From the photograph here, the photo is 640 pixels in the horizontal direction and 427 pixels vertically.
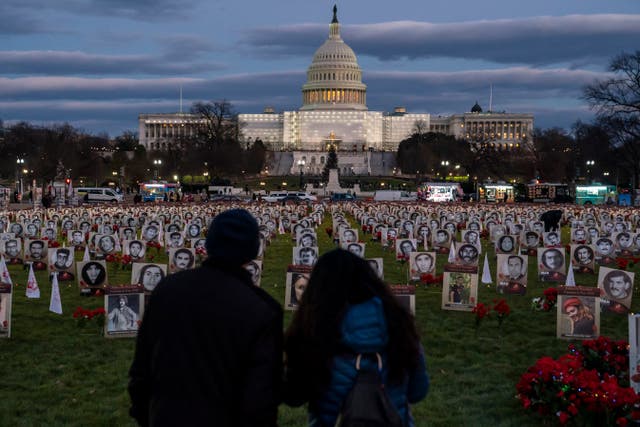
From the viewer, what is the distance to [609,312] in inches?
527

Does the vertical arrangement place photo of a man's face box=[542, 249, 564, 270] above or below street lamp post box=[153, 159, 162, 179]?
below

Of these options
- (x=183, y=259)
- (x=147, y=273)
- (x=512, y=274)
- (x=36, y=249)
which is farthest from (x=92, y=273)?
(x=512, y=274)

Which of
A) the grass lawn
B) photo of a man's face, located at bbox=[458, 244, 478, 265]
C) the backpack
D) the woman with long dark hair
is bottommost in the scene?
the grass lawn

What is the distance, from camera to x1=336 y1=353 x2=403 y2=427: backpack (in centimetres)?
433

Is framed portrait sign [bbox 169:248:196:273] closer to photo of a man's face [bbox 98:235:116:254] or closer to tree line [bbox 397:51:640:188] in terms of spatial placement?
photo of a man's face [bbox 98:235:116:254]

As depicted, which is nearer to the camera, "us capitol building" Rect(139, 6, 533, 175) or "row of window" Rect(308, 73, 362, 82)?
"us capitol building" Rect(139, 6, 533, 175)

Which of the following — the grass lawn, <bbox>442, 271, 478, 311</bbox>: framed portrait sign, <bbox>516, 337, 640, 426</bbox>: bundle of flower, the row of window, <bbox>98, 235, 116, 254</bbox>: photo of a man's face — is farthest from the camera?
the row of window

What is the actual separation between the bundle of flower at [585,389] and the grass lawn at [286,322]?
0.25 metres

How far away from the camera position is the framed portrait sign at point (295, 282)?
13031 millimetres

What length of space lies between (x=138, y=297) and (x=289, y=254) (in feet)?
40.7

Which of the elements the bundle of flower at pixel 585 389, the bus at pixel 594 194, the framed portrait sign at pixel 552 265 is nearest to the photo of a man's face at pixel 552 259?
the framed portrait sign at pixel 552 265

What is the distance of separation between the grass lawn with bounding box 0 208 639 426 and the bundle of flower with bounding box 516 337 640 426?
0.25m

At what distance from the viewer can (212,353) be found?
14.0 ft

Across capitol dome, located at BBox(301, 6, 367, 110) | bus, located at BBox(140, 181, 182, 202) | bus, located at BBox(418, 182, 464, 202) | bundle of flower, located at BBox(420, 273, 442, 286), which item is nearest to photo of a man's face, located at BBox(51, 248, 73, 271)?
bundle of flower, located at BBox(420, 273, 442, 286)
